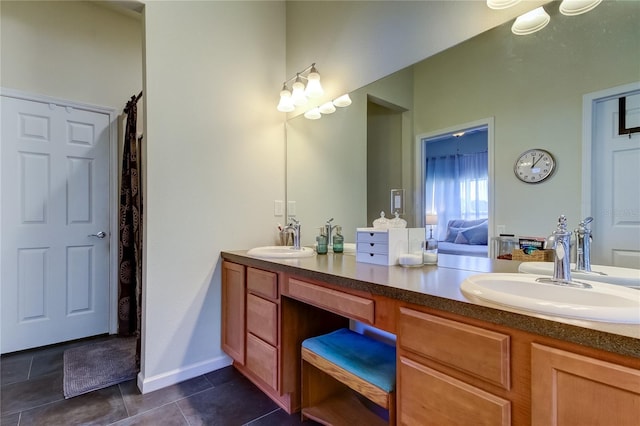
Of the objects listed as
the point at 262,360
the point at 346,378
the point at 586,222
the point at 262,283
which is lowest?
the point at 262,360

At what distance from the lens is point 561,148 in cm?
114

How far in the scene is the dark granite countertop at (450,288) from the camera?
0.61m

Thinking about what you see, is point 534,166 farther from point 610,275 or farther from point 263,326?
point 263,326

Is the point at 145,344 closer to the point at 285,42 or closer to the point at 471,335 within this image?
the point at 471,335

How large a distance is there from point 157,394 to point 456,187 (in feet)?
6.62

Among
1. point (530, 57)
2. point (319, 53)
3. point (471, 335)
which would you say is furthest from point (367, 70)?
point (471, 335)

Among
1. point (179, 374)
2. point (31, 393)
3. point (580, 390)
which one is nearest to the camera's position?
point (580, 390)

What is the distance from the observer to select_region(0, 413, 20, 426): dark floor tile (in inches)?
59.7

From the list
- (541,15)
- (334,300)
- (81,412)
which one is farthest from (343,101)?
(81,412)

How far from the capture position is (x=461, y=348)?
821 millimetres

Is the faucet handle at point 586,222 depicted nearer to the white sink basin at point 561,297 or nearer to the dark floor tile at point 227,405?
the white sink basin at point 561,297

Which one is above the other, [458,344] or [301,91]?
[301,91]

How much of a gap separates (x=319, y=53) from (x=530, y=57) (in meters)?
1.40

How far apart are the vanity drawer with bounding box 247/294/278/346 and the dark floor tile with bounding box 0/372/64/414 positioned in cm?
116
